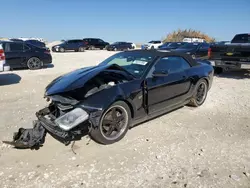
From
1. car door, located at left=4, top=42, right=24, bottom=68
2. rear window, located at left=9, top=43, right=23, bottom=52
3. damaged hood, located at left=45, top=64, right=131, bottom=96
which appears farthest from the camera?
rear window, located at left=9, top=43, right=23, bottom=52

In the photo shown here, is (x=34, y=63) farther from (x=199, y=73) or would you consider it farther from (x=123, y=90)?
(x=123, y=90)

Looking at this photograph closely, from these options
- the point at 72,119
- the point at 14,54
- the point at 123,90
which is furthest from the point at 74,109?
the point at 14,54

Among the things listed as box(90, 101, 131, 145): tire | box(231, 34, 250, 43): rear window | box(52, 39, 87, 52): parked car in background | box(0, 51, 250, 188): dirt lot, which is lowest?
box(0, 51, 250, 188): dirt lot

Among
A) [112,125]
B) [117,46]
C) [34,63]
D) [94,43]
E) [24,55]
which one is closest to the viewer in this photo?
[112,125]

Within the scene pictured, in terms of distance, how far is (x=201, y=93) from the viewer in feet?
19.0

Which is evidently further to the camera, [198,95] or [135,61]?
[198,95]

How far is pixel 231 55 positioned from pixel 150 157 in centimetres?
733

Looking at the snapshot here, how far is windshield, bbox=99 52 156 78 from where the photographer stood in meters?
4.30

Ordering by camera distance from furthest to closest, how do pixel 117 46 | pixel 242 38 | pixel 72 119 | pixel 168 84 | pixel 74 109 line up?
pixel 117 46 → pixel 242 38 → pixel 168 84 → pixel 74 109 → pixel 72 119

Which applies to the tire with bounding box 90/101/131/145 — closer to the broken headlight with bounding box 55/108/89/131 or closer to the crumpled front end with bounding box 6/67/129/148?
the crumpled front end with bounding box 6/67/129/148

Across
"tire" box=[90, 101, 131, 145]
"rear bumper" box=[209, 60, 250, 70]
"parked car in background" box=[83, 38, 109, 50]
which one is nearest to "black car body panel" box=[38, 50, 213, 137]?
"tire" box=[90, 101, 131, 145]

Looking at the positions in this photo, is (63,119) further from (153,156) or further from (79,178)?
(153,156)

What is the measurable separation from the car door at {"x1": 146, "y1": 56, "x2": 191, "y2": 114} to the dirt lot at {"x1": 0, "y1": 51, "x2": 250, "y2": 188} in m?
0.44

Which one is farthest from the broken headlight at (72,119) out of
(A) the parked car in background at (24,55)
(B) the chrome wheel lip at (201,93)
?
(A) the parked car in background at (24,55)
